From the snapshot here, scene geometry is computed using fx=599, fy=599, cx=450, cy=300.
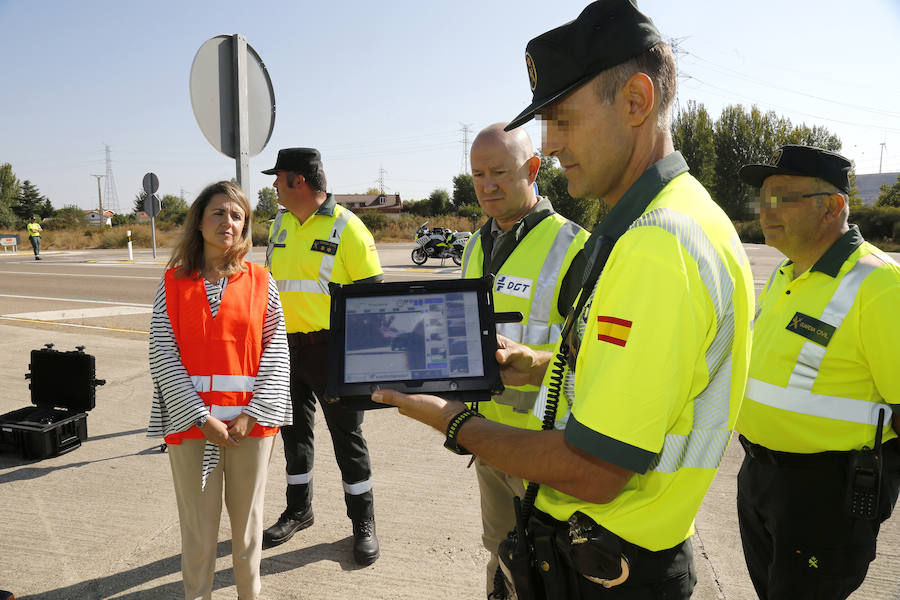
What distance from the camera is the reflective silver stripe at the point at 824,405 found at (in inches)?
88.7

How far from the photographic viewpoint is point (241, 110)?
12.8ft

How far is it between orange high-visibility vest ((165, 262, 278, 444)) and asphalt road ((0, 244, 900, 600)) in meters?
0.99

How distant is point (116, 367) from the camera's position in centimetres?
707

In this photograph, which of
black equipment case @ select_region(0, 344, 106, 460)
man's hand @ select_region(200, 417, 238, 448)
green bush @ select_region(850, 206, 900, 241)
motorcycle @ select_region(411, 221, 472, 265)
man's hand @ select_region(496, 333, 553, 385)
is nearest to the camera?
man's hand @ select_region(496, 333, 553, 385)

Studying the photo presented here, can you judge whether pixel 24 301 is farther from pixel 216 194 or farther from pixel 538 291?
pixel 538 291

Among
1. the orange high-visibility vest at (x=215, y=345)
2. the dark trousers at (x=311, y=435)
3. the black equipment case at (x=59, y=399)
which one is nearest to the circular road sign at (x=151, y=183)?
the black equipment case at (x=59, y=399)

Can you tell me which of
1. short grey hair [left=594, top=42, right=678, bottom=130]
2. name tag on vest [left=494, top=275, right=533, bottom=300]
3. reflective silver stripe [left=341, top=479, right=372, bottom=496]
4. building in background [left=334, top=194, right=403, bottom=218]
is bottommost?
reflective silver stripe [left=341, top=479, right=372, bottom=496]

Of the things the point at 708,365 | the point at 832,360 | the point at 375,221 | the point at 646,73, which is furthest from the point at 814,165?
the point at 375,221

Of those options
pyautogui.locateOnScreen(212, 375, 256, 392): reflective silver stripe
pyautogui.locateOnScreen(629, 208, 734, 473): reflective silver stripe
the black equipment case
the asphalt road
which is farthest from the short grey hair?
the black equipment case

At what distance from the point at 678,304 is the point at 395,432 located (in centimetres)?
437

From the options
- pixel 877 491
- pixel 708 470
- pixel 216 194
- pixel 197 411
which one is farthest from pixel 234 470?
pixel 877 491

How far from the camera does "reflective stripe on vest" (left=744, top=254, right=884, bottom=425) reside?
2.26 meters

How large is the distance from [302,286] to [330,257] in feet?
0.83

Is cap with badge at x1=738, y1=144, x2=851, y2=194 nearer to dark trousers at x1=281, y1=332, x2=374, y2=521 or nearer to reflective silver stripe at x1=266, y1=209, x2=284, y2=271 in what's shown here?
dark trousers at x1=281, y1=332, x2=374, y2=521
